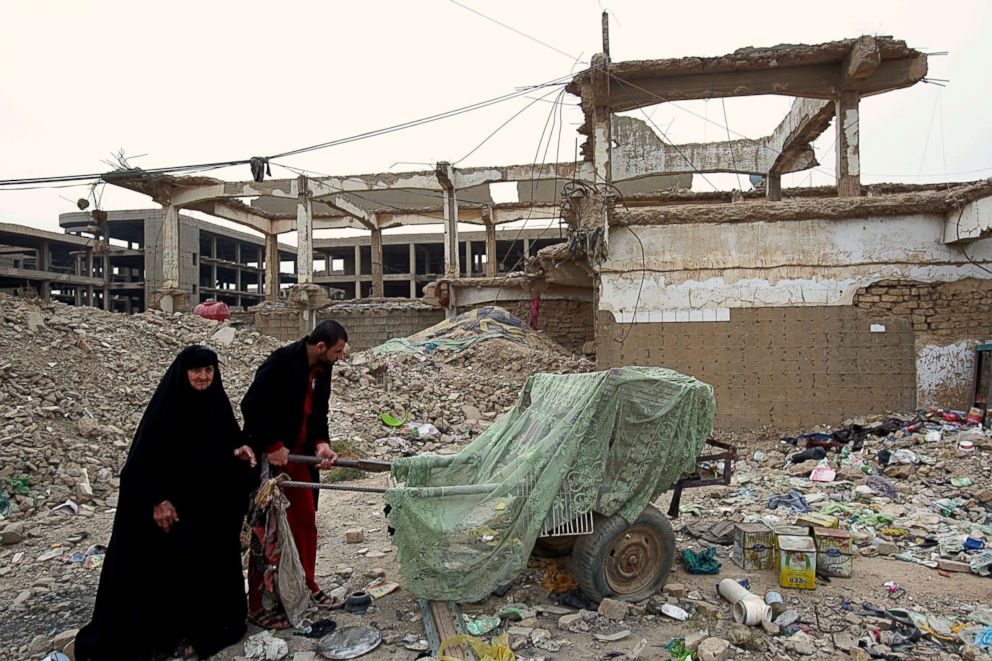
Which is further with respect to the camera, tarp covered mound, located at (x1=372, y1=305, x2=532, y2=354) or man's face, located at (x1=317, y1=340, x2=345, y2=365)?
tarp covered mound, located at (x1=372, y1=305, x2=532, y2=354)

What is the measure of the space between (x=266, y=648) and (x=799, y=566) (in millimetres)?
3033

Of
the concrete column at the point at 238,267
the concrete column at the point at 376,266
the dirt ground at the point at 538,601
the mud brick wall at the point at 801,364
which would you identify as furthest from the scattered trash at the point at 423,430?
the concrete column at the point at 238,267

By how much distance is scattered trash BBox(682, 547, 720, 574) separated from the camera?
13.4ft

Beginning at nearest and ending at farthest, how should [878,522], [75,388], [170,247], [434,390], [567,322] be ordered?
[878,522]
[75,388]
[434,390]
[567,322]
[170,247]

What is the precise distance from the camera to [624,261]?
8.75 m

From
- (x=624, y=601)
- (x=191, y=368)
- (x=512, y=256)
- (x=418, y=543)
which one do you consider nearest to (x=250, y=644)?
(x=418, y=543)

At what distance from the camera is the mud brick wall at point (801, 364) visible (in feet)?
27.0

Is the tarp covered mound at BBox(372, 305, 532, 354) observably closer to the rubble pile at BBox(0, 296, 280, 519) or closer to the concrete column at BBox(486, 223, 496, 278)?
the rubble pile at BBox(0, 296, 280, 519)

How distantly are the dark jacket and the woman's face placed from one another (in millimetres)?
220

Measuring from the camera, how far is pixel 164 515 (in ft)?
10.1

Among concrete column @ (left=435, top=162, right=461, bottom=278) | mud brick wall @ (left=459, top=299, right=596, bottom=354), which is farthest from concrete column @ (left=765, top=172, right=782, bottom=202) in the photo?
concrete column @ (left=435, top=162, right=461, bottom=278)

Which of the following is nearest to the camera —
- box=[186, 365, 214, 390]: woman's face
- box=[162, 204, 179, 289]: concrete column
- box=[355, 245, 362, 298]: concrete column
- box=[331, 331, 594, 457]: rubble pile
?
box=[186, 365, 214, 390]: woman's face

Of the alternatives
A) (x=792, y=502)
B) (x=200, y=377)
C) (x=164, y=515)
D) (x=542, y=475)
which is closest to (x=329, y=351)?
(x=200, y=377)

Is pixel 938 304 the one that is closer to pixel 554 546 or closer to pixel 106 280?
pixel 554 546
